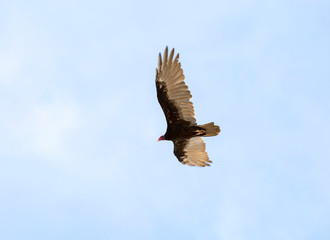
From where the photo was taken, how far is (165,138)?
48.5 ft

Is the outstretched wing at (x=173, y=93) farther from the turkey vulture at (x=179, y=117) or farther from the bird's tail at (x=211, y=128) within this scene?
the bird's tail at (x=211, y=128)

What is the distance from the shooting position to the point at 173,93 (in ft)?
45.3

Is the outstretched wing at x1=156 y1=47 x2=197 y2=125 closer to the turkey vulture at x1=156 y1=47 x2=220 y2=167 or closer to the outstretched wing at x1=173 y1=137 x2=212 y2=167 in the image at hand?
the turkey vulture at x1=156 y1=47 x2=220 y2=167

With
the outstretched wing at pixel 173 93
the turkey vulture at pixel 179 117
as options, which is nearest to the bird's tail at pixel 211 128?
the turkey vulture at pixel 179 117

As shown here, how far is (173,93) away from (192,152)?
89.7 inches

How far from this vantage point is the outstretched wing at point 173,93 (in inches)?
533

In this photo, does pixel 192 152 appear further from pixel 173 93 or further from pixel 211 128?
pixel 173 93

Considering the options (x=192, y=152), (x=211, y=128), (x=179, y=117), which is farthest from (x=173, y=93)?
(x=192, y=152)

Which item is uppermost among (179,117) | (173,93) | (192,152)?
(173,93)

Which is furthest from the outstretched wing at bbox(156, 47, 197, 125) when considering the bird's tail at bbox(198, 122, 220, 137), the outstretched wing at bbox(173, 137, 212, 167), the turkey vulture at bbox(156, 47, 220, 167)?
the outstretched wing at bbox(173, 137, 212, 167)

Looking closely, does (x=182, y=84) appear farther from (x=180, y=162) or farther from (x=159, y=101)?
(x=180, y=162)

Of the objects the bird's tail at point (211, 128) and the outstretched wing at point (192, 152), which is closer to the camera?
the bird's tail at point (211, 128)

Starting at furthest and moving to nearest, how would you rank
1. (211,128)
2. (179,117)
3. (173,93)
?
(179,117)
(211,128)
(173,93)

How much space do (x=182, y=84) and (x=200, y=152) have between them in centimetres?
255
